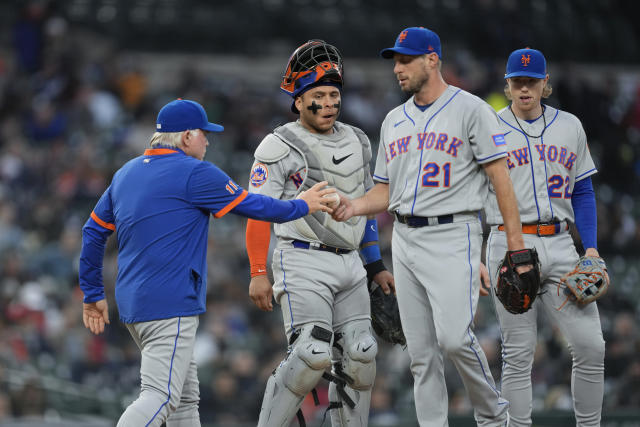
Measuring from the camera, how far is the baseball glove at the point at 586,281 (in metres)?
5.10

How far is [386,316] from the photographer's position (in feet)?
17.9

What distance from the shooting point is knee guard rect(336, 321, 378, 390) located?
16.5 feet

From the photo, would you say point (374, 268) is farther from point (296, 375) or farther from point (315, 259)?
point (296, 375)

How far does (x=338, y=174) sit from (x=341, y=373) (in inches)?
44.1


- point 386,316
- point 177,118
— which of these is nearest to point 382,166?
point 386,316

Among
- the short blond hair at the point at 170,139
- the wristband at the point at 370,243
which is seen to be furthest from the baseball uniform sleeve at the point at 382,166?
the short blond hair at the point at 170,139

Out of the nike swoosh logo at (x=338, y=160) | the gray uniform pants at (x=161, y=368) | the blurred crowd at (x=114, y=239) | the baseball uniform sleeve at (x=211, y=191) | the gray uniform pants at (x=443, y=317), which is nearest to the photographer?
the gray uniform pants at (x=161, y=368)

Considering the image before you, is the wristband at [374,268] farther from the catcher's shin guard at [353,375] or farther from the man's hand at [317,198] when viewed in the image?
the man's hand at [317,198]

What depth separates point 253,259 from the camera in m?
5.14

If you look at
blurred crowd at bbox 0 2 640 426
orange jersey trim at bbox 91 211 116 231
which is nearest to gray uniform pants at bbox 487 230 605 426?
orange jersey trim at bbox 91 211 116 231

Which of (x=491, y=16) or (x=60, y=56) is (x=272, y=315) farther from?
(x=491, y=16)

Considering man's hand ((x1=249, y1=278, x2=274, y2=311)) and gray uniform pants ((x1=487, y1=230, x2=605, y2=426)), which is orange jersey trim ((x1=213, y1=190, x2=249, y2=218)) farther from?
gray uniform pants ((x1=487, y1=230, x2=605, y2=426))

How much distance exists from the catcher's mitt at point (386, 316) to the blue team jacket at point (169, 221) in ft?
3.17

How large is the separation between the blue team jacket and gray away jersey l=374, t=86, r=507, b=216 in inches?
24.2
